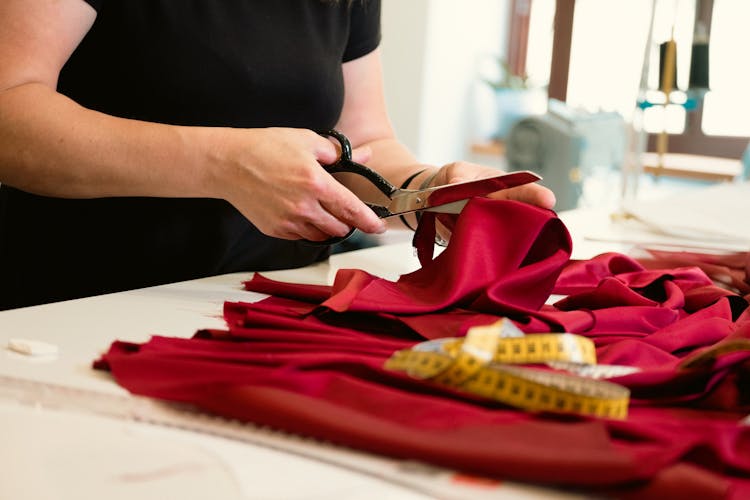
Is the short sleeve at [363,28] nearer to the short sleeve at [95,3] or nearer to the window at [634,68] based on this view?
the short sleeve at [95,3]

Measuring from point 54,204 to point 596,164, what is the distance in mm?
1702

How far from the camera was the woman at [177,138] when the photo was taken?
0.78 m

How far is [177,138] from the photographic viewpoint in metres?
0.78

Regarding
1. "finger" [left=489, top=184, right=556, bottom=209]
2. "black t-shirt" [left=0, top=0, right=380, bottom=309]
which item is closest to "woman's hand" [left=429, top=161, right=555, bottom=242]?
"finger" [left=489, top=184, right=556, bottom=209]

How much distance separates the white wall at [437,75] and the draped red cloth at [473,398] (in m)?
2.69

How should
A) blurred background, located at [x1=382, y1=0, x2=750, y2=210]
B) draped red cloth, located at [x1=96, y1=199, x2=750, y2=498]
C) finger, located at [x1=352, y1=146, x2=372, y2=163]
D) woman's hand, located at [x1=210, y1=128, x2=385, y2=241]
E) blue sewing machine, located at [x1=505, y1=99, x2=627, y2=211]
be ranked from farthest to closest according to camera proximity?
blurred background, located at [x1=382, y1=0, x2=750, y2=210], blue sewing machine, located at [x1=505, y1=99, x2=627, y2=211], finger, located at [x1=352, y1=146, x2=372, y2=163], woman's hand, located at [x1=210, y1=128, x2=385, y2=241], draped red cloth, located at [x1=96, y1=199, x2=750, y2=498]

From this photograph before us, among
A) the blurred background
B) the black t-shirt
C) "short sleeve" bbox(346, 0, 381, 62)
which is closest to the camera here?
the black t-shirt

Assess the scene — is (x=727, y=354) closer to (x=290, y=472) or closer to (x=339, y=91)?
(x=290, y=472)

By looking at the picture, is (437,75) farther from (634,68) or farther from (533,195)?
(533,195)

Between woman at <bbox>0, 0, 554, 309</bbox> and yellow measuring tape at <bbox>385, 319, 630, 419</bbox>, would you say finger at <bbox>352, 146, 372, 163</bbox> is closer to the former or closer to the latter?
woman at <bbox>0, 0, 554, 309</bbox>

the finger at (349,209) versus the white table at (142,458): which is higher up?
the finger at (349,209)

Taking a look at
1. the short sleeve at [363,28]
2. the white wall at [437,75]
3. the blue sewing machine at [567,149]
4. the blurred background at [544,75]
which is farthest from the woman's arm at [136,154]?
the white wall at [437,75]

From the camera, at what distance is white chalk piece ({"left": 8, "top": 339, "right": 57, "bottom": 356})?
Answer: 613 millimetres

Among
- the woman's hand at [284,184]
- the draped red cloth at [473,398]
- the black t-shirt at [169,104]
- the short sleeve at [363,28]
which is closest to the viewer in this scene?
the draped red cloth at [473,398]
